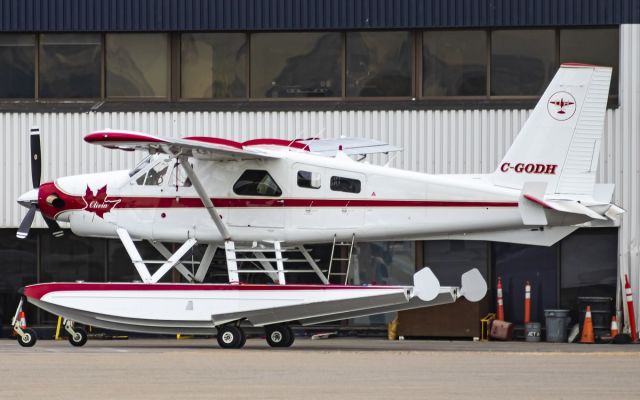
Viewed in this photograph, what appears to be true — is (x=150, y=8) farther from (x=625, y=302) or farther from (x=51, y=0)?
(x=625, y=302)

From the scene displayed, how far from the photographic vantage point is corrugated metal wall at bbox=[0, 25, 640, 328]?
26.6 meters

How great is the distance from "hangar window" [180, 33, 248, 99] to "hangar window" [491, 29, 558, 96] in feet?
15.5

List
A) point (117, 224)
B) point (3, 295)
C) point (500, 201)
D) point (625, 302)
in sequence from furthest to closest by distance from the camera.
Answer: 1. point (3, 295)
2. point (625, 302)
3. point (117, 224)
4. point (500, 201)

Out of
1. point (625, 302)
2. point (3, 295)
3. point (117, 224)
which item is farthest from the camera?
point (3, 295)

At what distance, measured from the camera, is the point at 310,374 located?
1658cm

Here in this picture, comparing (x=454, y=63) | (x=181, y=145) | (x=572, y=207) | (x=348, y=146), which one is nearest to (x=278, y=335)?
(x=181, y=145)

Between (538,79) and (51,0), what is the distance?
362 inches

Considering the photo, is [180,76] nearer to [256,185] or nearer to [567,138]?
[256,185]

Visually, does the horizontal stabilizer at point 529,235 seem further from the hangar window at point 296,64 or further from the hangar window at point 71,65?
the hangar window at point 71,65

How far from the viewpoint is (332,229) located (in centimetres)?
2242

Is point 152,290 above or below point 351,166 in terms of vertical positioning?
below

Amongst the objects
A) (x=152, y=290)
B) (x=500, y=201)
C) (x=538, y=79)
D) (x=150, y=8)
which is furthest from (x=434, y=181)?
(x=150, y=8)

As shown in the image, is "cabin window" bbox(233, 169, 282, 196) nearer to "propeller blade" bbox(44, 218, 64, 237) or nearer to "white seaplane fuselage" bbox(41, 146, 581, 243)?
"white seaplane fuselage" bbox(41, 146, 581, 243)

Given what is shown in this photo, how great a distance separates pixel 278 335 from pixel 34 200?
4.63m
